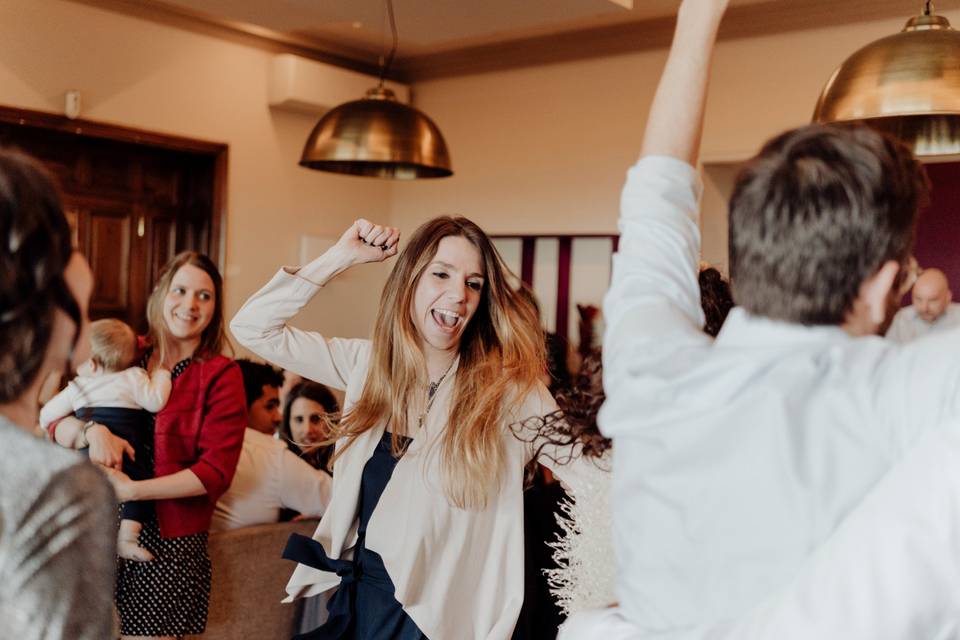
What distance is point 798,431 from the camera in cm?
89

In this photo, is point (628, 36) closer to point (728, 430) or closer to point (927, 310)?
point (927, 310)

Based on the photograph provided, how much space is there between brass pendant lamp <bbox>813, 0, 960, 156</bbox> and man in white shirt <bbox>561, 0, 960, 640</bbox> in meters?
1.05

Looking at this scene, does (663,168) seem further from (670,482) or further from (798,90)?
(798,90)

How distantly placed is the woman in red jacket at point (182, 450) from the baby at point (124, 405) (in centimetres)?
4

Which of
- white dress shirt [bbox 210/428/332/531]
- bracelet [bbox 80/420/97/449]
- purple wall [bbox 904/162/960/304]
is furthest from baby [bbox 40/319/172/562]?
purple wall [bbox 904/162/960/304]

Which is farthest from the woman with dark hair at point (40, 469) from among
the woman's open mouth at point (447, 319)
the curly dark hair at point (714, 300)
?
the woman's open mouth at point (447, 319)

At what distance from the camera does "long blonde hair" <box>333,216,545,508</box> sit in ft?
7.09

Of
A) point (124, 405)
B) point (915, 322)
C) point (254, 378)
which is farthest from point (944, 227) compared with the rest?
point (124, 405)

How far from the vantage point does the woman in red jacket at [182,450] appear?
278 cm

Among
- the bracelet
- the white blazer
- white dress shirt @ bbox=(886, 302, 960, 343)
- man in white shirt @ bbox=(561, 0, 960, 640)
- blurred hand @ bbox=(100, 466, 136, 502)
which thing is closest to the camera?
man in white shirt @ bbox=(561, 0, 960, 640)

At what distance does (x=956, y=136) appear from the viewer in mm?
2207

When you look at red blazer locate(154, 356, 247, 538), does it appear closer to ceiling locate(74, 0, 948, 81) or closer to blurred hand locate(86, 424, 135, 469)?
blurred hand locate(86, 424, 135, 469)

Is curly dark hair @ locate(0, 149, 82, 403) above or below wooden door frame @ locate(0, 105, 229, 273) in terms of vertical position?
below

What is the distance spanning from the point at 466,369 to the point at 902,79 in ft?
3.61
